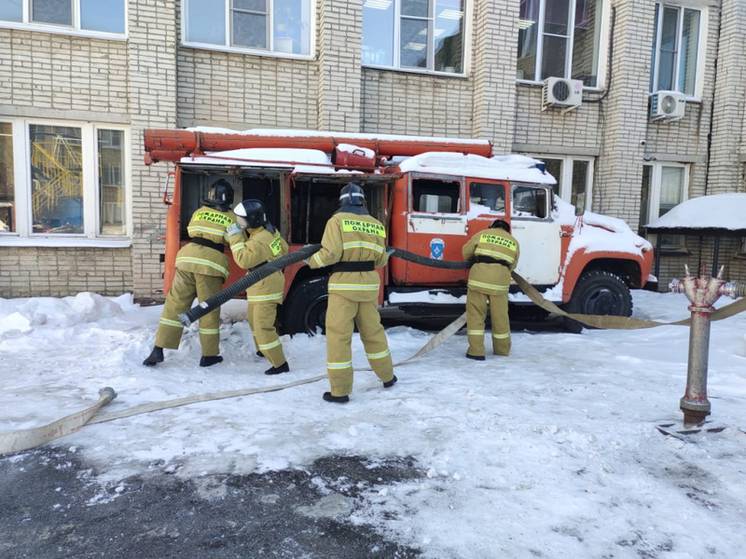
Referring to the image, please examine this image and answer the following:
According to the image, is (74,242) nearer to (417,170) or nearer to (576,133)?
(417,170)

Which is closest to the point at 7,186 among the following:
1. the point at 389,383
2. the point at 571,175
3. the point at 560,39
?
the point at 389,383

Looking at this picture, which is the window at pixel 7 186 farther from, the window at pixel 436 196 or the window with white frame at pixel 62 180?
the window at pixel 436 196

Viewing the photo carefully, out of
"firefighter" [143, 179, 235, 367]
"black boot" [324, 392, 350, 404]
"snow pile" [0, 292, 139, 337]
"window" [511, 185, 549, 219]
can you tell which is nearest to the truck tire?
"window" [511, 185, 549, 219]

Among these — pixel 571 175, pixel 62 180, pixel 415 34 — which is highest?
pixel 415 34

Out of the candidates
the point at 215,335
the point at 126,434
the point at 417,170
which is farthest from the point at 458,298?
the point at 126,434

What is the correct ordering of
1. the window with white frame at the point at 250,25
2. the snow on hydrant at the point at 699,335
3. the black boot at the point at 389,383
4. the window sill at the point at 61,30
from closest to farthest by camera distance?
the snow on hydrant at the point at 699,335
the black boot at the point at 389,383
the window sill at the point at 61,30
the window with white frame at the point at 250,25

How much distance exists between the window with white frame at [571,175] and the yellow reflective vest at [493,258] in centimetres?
587

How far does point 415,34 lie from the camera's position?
396 inches

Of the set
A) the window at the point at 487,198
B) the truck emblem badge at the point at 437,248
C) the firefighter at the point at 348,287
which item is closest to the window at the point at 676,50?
the window at the point at 487,198

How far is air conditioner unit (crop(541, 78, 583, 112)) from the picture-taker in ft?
33.3

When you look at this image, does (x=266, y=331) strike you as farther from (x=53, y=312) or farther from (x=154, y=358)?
(x=53, y=312)

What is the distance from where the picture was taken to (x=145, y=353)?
18.1 ft

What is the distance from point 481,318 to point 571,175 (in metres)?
6.48

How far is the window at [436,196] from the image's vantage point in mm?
6441
